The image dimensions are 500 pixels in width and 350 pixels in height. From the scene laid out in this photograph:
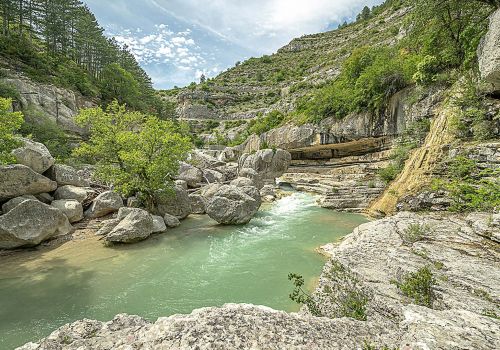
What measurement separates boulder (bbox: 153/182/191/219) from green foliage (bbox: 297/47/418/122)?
20986mm

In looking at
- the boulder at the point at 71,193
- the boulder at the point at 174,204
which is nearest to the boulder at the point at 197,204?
the boulder at the point at 174,204

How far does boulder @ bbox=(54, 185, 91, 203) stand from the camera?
14.9 metres

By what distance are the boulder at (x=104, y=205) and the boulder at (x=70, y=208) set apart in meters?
0.79

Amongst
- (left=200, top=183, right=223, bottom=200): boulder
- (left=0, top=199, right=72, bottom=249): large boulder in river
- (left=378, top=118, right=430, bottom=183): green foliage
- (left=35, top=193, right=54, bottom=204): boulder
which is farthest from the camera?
(left=200, top=183, right=223, bottom=200): boulder

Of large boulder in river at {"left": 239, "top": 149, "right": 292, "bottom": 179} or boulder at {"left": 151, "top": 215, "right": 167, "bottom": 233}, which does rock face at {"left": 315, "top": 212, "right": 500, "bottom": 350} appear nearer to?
boulder at {"left": 151, "top": 215, "right": 167, "bottom": 233}

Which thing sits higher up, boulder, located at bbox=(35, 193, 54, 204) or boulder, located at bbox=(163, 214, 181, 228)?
boulder, located at bbox=(35, 193, 54, 204)

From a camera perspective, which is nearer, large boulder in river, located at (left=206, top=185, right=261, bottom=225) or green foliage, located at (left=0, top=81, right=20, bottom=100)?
large boulder in river, located at (left=206, top=185, right=261, bottom=225)

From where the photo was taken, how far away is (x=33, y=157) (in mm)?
Result: 13922

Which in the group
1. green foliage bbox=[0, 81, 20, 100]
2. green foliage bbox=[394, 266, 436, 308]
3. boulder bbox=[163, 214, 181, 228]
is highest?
green foliage bbox=[0, 81, 20, 100]

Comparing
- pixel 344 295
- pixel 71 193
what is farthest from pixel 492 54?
pixel 71 193

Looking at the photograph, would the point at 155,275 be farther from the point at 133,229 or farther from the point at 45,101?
the point at 45,101

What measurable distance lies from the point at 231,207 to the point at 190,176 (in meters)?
10.6

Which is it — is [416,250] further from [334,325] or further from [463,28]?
[463,28]

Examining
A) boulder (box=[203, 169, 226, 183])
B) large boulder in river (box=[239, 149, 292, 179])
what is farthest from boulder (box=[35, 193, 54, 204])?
large boulder in river (box=[239, 149, 292, 179])
